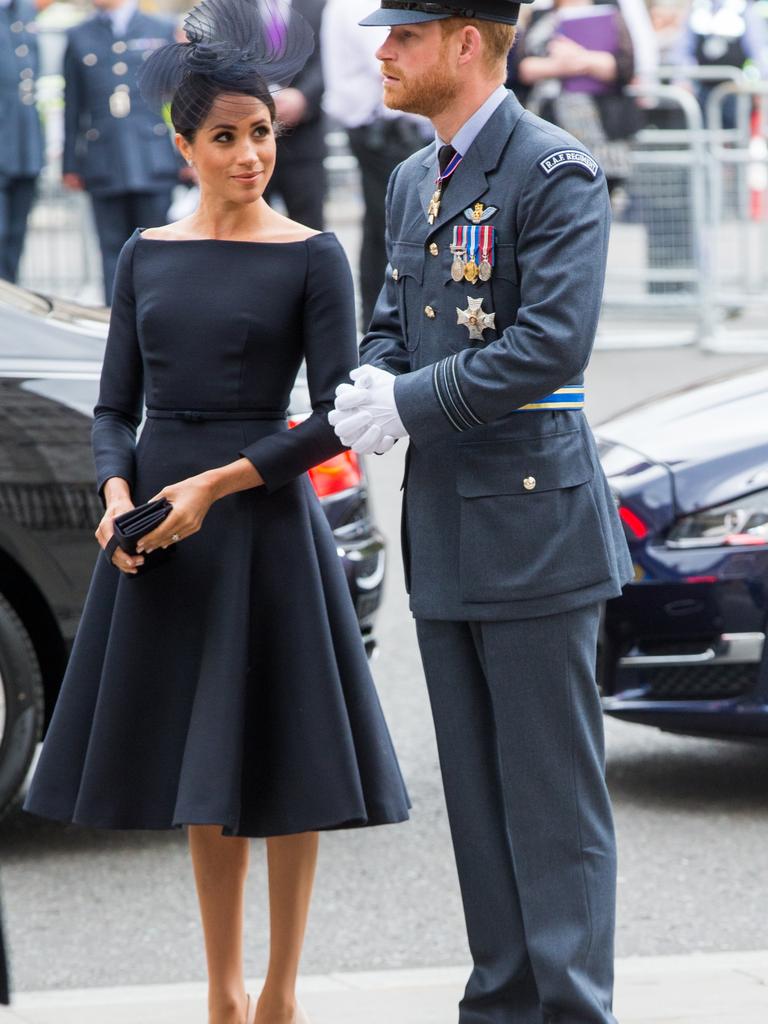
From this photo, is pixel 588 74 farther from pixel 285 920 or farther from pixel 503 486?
pixel 503 486

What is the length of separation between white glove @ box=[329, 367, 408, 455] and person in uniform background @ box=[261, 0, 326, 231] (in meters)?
7.61

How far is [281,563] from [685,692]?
1.79 metres

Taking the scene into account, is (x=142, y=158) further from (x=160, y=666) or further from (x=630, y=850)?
(x=160, y=666)

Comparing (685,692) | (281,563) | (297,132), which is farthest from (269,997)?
(297,132)

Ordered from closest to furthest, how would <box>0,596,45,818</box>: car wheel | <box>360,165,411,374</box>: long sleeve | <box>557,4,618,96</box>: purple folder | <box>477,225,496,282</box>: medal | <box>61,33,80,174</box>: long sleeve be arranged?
<box>477,225,496,282</box>: medal, <box>360,165,411,374</box>: long sleeve, <box>0,596,45,818</box>: car wheel, <box>61,33,80,174</box>: long sleeve, <box>557,4,618,96</box>: purple folder

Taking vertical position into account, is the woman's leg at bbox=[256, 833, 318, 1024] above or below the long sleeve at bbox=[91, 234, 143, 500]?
below

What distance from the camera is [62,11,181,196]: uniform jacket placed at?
1088cm

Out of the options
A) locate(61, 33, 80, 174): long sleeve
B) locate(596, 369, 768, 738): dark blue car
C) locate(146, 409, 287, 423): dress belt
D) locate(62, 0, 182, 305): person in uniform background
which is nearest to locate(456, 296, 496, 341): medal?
locate(146, 409, 287, 423): dress belt

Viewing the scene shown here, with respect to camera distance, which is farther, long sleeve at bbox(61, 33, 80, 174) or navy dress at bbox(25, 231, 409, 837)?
long sleeve at bbox(61, 33, 80, 174)

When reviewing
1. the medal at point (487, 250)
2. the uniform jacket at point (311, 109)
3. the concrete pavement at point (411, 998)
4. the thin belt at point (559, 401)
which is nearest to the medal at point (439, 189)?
the medal at point (487, 250)

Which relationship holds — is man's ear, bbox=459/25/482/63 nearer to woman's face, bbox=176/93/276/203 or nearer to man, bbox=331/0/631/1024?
man, bbox=331/0/631/1024

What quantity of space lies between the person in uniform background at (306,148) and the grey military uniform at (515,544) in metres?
7.56

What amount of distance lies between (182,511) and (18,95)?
8.45m

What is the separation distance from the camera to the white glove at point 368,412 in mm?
3039
